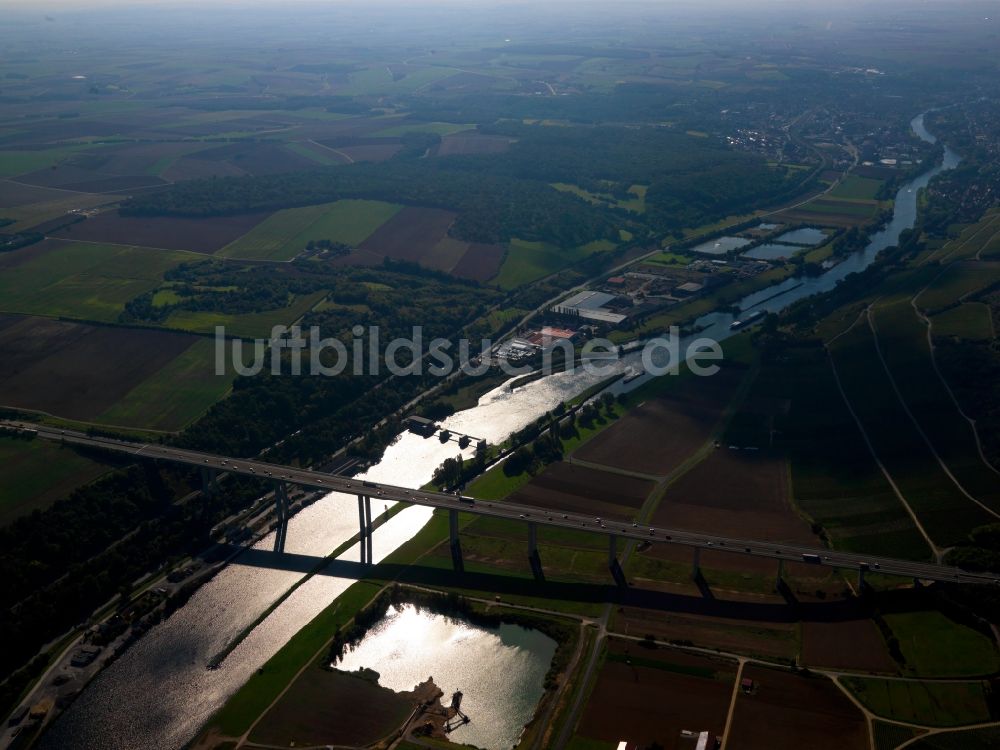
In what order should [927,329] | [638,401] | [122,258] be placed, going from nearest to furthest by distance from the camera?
[638,401]
[927,329]
[122,258]

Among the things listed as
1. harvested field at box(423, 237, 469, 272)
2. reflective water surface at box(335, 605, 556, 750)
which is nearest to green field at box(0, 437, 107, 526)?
reflective water surface at box(335, 605, 556, 750)

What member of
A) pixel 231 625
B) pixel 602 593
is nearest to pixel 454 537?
pixel 602 593

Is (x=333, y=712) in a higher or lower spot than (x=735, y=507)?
lower

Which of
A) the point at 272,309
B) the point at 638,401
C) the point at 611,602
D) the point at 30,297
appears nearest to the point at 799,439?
the point at 638,401

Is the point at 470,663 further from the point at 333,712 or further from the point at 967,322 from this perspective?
the point at 967,322

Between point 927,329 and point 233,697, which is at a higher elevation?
point 927,329

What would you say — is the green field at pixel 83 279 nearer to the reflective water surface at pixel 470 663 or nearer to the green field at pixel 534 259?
the green field at pixel 534 259

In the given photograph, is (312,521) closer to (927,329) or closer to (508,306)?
(508,306)

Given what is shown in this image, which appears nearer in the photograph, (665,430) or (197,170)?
(665,430)
